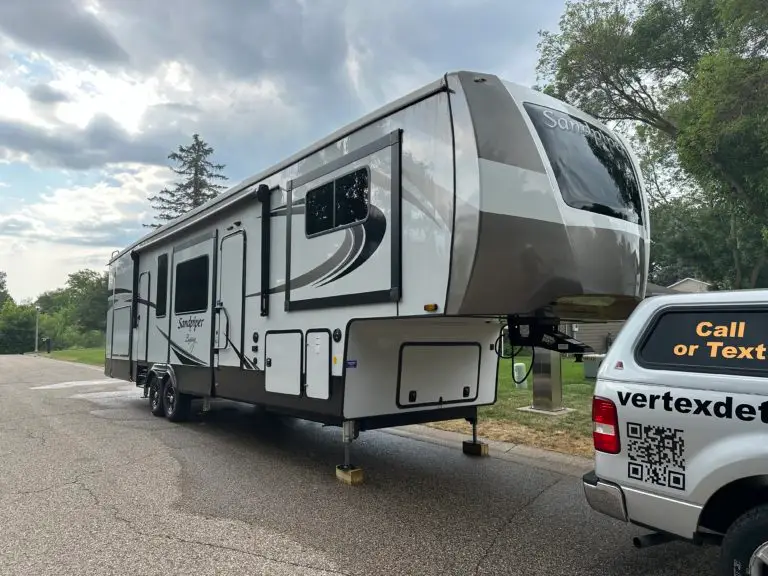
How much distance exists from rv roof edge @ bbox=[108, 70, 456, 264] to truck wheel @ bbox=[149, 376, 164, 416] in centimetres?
240

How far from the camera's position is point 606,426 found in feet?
10.8

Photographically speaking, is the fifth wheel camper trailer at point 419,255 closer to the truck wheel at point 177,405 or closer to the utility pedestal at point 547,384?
the truck wheel at point 177,405

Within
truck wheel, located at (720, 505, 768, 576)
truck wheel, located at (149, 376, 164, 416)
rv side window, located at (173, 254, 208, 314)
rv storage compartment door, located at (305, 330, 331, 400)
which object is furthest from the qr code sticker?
truck wheel, located at (149, 376, 164, 416)

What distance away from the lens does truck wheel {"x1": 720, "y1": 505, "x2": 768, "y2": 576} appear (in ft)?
8.90

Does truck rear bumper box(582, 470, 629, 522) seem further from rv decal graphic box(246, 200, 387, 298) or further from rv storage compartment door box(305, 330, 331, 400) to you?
rv storage compartment door box(305, 330, 331, 400)

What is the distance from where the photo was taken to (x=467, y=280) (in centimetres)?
427

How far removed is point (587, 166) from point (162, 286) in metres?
7.46

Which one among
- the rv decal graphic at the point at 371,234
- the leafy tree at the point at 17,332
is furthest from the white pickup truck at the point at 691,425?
the leafy tree at the point at 17,332

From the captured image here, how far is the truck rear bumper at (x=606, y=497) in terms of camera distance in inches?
127

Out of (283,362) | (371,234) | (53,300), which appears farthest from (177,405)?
(53,300)

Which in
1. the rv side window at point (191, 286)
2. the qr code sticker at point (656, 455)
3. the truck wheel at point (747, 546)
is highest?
the rv side window at point (191, 286)

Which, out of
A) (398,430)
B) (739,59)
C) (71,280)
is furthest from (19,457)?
(71,280)

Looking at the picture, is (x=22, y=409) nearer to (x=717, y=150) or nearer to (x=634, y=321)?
(x=634, y=321)

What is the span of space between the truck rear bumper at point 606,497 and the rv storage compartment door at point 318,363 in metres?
2.86
